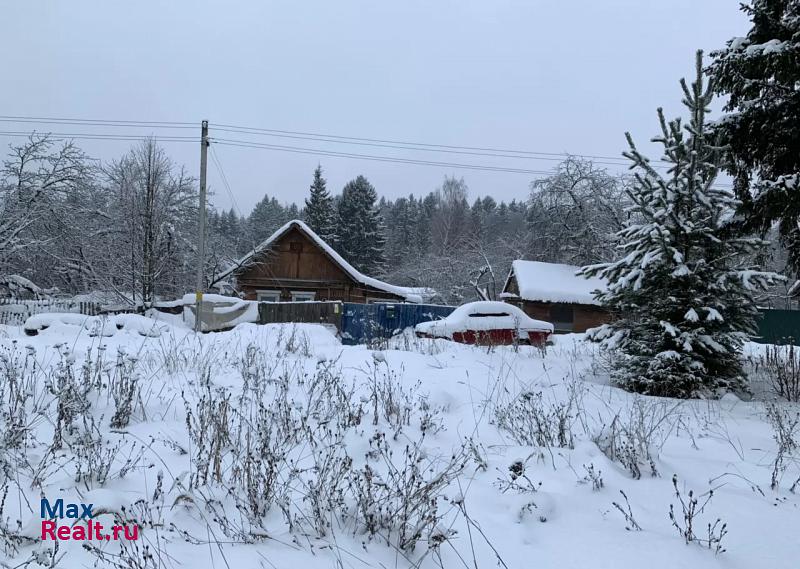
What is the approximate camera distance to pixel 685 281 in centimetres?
671

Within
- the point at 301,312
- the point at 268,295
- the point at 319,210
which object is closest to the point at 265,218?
the point at 319,210

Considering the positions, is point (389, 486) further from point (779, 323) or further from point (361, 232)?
point (361, 232)

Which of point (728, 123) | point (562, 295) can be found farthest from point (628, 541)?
point (562, 295)

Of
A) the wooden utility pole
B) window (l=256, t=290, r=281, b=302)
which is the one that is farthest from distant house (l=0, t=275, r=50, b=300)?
the wooden utility pole

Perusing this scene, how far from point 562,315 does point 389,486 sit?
24247 millimetres

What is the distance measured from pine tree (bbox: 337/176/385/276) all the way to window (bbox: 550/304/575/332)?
20.9 meters

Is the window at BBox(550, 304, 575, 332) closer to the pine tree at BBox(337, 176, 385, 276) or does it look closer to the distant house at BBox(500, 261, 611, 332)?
the distant house at BBox(500, 261, 611, 332)

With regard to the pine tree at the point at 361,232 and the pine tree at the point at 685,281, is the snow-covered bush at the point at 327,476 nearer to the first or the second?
the pine tree at the point at 685,281

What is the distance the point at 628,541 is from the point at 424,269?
33.0 meters

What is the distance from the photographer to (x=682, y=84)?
7125 millimetres

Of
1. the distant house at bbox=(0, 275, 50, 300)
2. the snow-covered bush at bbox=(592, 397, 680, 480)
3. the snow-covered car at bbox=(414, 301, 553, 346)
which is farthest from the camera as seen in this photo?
the distant house at bbox=(0, 275, 50, 300)

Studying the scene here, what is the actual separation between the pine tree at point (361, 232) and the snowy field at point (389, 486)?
39650mm

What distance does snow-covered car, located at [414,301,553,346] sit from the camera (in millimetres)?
12242

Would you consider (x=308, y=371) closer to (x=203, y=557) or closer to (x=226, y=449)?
(x=226, y=449)
